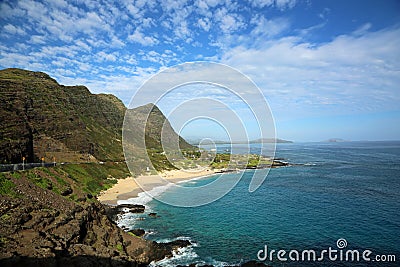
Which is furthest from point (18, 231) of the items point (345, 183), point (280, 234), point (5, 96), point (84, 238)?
point (345, 183)

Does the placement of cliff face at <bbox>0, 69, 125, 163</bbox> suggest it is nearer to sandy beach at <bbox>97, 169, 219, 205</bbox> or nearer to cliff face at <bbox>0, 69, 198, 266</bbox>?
cliff face at <bbox>0, 69, 198, 266</bbox>

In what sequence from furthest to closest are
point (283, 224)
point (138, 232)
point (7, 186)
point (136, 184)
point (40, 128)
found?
point (136, 184) → point (40, 128) → point (283, 224) → point (138, 232) → point (7, 186)

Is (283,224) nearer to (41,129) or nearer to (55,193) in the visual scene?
(55,193)

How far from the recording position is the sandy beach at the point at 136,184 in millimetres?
36938

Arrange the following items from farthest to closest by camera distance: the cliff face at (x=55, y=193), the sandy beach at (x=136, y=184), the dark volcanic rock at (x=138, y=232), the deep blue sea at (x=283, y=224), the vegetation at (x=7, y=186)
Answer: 1. the sandy beach at (x=136, y=184)
2. the dark volcanic rock at (x=138, y=232)
3. the deep blue sea at (x=283, y=224)
4. the vegetation at (x=7, y=186)
5. the cliff face at (x=55, y=193)

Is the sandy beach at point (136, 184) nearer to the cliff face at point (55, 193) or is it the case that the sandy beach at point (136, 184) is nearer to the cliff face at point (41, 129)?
the cliff face at point (55, 193)

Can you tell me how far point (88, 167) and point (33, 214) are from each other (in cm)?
2778

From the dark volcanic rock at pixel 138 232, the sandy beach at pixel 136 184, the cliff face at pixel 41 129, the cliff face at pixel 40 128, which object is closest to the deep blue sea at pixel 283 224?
the dark volcanic rock at pixel 138 232

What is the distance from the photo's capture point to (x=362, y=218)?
2847cm

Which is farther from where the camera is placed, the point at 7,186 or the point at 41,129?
the point at 41,129

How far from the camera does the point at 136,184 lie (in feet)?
157

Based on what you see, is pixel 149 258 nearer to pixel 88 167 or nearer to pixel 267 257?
pixel 267 257

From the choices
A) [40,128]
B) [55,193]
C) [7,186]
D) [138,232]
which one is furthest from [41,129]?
[138,232]

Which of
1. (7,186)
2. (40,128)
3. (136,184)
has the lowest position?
(136,184)
